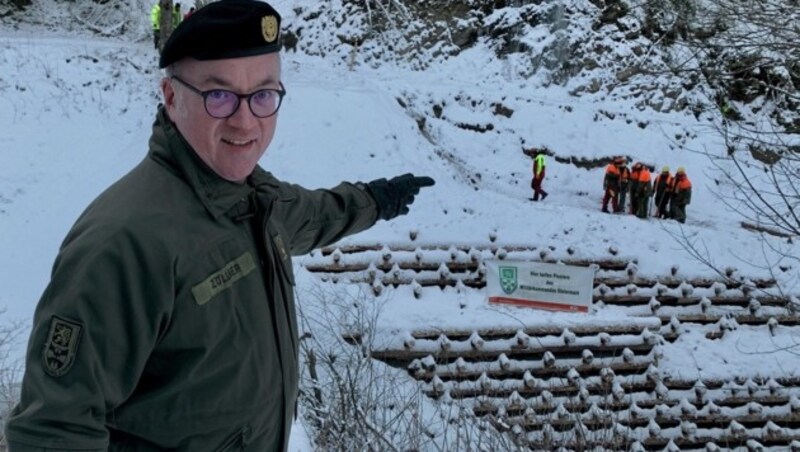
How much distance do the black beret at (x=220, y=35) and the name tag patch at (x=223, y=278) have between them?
52cm

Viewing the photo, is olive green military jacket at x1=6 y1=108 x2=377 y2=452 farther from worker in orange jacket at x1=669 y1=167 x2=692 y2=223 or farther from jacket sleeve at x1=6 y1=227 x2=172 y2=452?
worker in orange jacket at x1=669 y1=167 x2=692 y2=223

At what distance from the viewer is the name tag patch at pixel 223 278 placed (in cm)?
158

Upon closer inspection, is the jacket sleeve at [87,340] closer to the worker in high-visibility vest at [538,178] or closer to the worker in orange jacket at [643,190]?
the worker in high-visibility vest at [538,178]

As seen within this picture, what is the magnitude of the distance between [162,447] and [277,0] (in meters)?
21.2

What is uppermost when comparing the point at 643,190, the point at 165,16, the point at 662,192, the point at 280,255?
the point at 280,255

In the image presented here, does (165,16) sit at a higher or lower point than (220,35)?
lower

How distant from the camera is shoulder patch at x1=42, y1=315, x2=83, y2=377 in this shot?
139 centimetres

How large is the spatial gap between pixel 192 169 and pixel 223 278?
284mm

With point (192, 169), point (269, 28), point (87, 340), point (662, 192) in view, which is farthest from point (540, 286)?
point (87, 340)

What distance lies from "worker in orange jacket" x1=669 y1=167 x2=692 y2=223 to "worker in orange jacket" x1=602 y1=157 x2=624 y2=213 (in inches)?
45.8

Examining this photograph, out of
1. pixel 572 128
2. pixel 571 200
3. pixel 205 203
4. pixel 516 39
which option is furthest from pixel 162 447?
pixel 516 39

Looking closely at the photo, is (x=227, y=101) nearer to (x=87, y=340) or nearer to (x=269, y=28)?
(x=269, y=28)

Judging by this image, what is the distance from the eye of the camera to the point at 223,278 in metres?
1.65

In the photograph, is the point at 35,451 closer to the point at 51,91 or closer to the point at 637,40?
the point at 51,91
